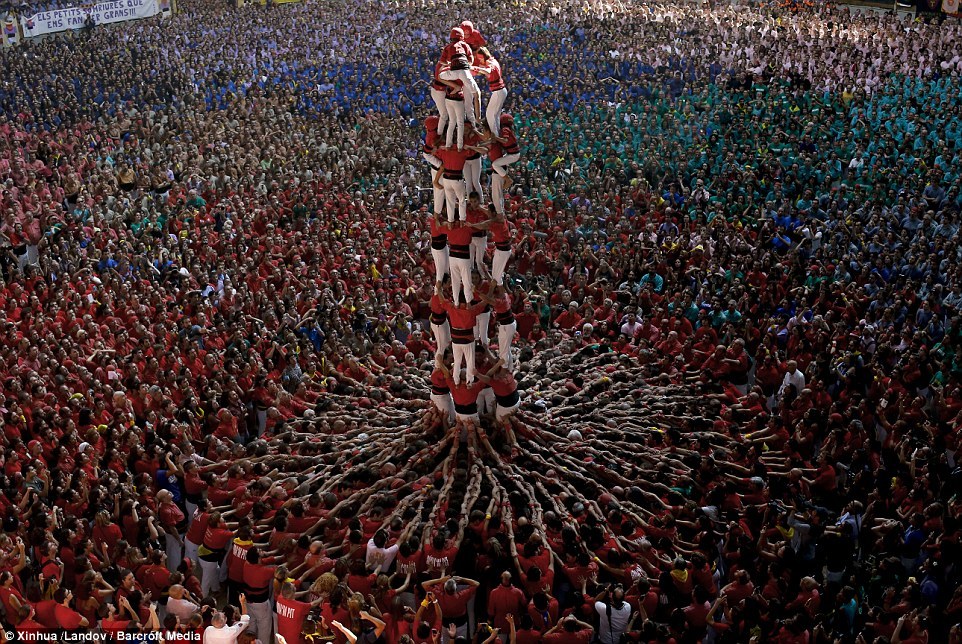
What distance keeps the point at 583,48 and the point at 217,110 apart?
1386 cm

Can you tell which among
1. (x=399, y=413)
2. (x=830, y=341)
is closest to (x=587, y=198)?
(x=830, y=341)

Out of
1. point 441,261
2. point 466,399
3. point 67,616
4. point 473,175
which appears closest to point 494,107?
point 473,175

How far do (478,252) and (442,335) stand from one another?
1.48 metres

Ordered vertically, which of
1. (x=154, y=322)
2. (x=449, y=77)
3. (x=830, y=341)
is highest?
(x=449, y=77)

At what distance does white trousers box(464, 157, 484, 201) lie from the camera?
1539 centimetres

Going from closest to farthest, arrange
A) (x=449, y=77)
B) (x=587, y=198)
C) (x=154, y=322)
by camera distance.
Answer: (x=449, y=77)
(x=154, y=322)
(x=587, y=198)

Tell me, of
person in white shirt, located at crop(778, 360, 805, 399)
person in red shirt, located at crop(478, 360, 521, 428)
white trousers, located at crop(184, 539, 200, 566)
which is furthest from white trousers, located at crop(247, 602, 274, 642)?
person in white shirt, located at crop(778, 360, 805, 399)

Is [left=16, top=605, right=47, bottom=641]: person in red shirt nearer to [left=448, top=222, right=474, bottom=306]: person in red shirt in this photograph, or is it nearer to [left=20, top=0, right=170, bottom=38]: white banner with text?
[left=448, top=222, right=474, bottom=306]: person in red shirt

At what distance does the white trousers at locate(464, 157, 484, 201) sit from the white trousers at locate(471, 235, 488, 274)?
2.00 ft

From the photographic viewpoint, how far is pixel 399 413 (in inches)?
697

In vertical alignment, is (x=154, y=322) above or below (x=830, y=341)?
below

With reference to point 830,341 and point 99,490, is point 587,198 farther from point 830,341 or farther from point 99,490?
point 99,490

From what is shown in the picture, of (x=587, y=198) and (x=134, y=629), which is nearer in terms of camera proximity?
(x=134, y=629)

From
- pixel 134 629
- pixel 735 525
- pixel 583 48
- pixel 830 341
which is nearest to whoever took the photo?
pixel 134 629
